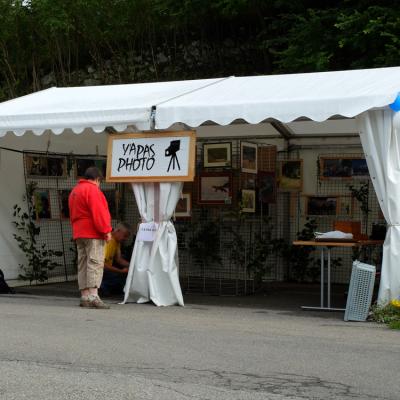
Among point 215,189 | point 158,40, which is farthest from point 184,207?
point 158,40

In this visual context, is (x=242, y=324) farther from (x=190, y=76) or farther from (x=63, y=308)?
(x=190, y=76)

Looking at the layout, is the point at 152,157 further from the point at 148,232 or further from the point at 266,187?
the point at 266,187

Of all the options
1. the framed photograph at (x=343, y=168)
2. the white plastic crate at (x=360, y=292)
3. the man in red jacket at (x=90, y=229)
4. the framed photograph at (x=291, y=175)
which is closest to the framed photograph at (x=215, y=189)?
the framed photograph at (x=291, y=175)

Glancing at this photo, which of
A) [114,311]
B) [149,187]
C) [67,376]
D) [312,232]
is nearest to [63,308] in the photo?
[114,311]

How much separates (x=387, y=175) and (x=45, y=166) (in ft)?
22.2

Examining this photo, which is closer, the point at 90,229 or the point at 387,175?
the point at 387,175

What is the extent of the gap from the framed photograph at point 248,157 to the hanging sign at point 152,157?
7.60 feet

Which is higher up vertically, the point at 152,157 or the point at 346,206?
the point at 152,157

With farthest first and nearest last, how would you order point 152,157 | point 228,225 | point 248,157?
point 228,225 → point 248,157 → point 152,157

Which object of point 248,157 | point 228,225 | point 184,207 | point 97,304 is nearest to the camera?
point 97,304

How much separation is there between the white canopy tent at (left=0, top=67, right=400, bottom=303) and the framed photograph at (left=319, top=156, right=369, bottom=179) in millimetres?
2637

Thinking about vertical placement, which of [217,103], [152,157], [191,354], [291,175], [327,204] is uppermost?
[217,103]

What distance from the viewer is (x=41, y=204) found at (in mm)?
14359

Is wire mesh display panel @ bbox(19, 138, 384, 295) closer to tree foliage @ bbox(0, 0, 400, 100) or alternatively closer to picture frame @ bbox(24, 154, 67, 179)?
picture frame @ bbox(24, 154, 67, 179)
